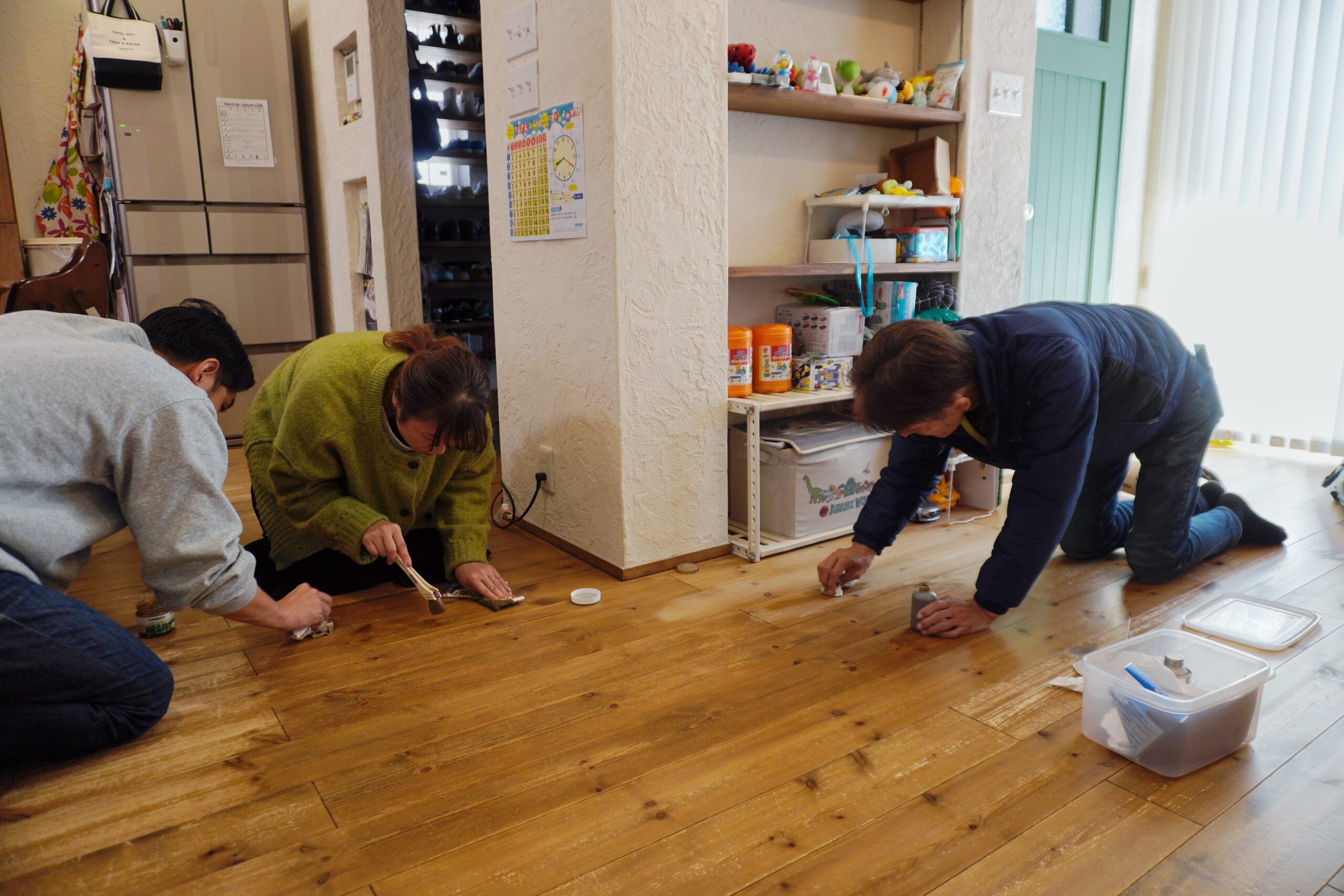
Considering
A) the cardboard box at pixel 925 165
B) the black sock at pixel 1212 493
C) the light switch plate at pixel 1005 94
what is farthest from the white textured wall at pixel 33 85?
the black sock at pixel 1212 493

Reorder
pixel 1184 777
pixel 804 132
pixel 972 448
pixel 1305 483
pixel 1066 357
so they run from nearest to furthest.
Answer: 1. pixel 1184 777
2. pixel 1066 357
3. pixel 972 448
4. pixel 804 132
5. pixel 1305 483

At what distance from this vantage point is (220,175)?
3941mm

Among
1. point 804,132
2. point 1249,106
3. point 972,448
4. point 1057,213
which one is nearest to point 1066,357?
point 972,448

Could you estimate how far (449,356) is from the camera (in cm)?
182

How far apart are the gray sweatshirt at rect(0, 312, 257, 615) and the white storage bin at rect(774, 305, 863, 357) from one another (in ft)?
5.80

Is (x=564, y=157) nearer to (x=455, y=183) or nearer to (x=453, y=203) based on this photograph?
(x=453, y=203)

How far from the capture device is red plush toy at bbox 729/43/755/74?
2418 mm

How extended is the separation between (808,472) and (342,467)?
124 cm

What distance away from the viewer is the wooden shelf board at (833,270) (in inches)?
99.7

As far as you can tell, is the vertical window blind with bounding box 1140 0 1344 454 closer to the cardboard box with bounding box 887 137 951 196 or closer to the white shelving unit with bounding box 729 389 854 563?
the cardboard box with bounding box 887 137 951 196

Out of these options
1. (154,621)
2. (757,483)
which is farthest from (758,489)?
(154,621)

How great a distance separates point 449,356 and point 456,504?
0.52 m

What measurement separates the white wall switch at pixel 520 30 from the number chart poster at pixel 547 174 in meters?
0.18

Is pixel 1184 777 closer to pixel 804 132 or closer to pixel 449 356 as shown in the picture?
pixel 449 356
